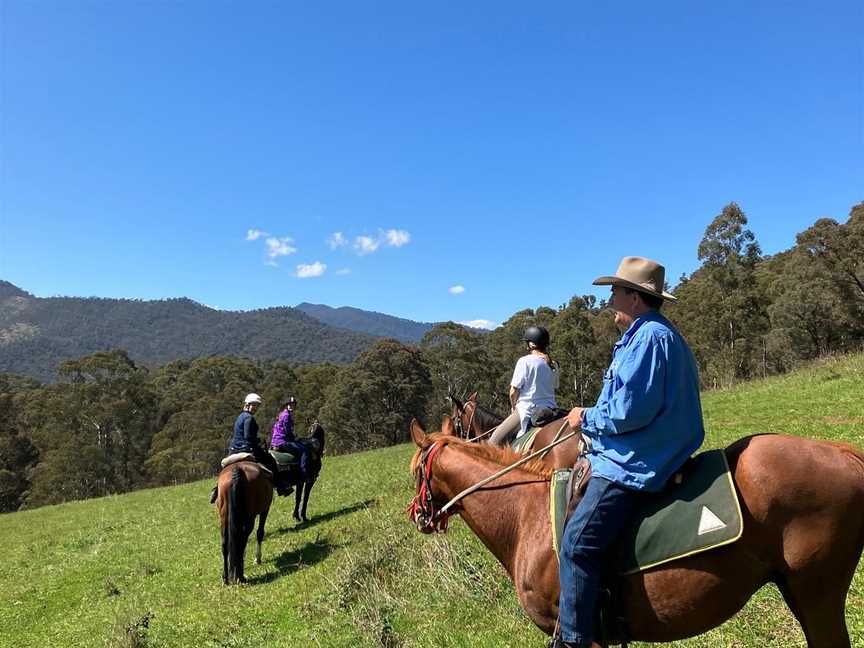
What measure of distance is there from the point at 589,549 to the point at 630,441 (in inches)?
26.7

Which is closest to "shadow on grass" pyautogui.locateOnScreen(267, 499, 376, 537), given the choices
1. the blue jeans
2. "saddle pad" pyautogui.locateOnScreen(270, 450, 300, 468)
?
"saddle pad" pyautogui.locateOnScreen(270, 450, 300, 468)

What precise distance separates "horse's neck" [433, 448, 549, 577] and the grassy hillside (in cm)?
175

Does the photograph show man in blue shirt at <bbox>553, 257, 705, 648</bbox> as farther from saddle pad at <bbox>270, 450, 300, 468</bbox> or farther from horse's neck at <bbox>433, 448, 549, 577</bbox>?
saddle pad at <bbox>270, 450, 300, 468</bbox>

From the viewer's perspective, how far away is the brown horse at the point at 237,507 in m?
9.45

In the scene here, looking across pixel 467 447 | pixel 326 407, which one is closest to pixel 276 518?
pixel 467 447

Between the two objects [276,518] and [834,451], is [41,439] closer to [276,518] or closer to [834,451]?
[276,518]

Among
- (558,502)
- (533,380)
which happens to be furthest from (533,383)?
(558,502)

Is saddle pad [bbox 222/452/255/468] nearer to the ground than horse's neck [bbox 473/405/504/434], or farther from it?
nearer to the ground

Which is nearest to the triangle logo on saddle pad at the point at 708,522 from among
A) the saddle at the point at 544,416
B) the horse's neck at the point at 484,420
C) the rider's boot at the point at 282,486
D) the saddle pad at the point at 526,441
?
the saddle pad at the point at 526,441

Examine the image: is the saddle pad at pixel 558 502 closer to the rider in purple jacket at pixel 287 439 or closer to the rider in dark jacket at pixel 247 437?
the rider in dark jacket at pixel 247 437

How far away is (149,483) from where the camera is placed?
52812 mm

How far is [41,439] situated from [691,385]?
218ft

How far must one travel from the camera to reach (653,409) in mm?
3021

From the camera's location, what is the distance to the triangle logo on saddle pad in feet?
9.53
